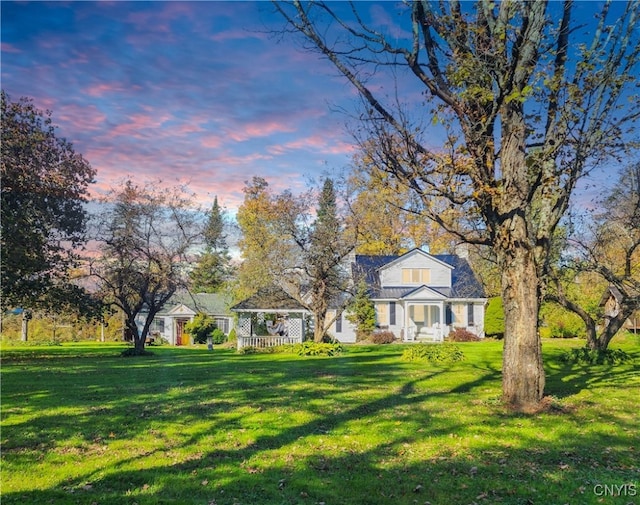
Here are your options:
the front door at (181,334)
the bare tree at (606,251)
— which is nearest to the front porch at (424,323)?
the bare tree at (606,251)

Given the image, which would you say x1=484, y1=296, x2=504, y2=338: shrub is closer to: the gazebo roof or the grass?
the gazebo roof

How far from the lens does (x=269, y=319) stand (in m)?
35.8

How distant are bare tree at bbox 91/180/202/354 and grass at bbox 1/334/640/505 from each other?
41.4 ft

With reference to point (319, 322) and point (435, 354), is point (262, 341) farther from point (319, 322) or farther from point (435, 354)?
point (435, 354)

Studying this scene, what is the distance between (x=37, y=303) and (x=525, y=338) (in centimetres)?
2296

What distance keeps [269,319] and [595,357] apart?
21901mm

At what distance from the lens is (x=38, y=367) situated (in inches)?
749

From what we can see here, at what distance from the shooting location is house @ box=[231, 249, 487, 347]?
118 feet

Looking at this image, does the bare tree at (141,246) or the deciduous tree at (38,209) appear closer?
the deciduous tree at (38,209)

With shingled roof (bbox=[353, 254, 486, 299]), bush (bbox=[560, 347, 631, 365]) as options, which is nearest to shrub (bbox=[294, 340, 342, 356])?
bush (bbox=[560, 347, 631, 365])

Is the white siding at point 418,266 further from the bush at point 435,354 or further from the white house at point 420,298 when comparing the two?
the bush at point 435,354

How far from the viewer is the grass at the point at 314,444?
223 inches

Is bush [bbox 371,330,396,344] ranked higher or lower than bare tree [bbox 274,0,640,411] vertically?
lower

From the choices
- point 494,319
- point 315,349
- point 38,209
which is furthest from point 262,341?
point 494,319
